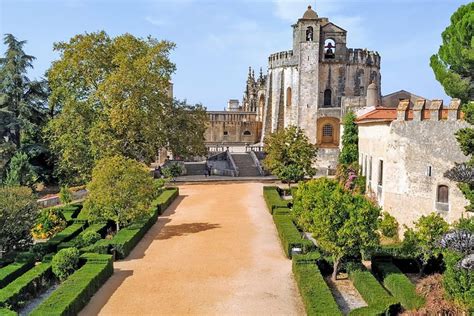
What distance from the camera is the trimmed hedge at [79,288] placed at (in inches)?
540

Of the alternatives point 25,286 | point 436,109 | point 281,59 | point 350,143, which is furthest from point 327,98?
point 25,286

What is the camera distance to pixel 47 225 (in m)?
25.2

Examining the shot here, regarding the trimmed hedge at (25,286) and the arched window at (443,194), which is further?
the arched window at (443,194)

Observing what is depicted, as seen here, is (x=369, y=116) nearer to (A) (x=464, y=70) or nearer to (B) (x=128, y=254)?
(A) (x=464, y=70)

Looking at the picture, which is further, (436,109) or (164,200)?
(164,200)

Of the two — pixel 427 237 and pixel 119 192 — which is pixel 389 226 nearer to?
pixel 427 237

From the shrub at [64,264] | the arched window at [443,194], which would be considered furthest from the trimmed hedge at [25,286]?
the arched window at [443,194]

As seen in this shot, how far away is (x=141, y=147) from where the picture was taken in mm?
40281

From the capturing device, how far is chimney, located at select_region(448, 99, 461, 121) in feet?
71.7

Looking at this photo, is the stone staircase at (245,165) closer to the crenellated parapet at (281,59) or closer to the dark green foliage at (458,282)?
the crenellated parapet at (281,59)

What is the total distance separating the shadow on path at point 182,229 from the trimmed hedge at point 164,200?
2894mm

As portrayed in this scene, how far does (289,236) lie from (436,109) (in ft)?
28.7

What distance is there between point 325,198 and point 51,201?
73.5 ft

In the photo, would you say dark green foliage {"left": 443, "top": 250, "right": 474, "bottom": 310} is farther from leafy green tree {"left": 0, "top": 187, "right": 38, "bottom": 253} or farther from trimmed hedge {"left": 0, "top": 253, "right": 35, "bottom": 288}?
leafy green tree {"left": 0, "top": 187, "right": 38, "bottom": 253}
